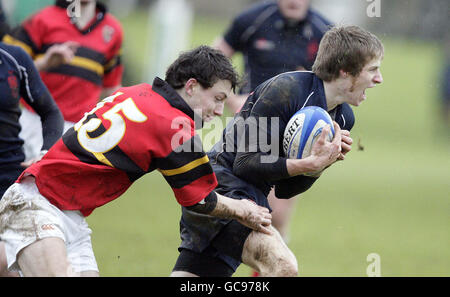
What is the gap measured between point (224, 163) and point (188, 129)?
0.59 m

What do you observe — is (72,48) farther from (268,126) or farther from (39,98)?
(268,126)

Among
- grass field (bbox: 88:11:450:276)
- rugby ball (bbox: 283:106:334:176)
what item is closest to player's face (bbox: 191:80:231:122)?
rugby ball (bbox: 283:106:334:176)

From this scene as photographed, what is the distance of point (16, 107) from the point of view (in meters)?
4.96

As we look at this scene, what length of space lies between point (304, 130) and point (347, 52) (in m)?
0.53

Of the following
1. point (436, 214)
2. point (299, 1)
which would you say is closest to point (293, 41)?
point (299, 1)

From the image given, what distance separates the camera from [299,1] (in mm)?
7172

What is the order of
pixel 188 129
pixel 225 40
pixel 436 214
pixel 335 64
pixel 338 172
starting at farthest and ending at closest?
pixel 338 172 → pixel 436 214 → pixel 225 40 → pixel 335 64 → pixel 188 129

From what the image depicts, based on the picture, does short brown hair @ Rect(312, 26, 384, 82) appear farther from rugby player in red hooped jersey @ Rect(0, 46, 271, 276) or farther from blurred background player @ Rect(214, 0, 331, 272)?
blurred background player @ Rect(214, 0, 331, 272)

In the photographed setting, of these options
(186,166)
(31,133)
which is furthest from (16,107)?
(31,133)

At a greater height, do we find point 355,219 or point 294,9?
point 294,9

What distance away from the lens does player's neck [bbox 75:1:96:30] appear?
693cm

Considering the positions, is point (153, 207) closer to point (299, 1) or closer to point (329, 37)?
point (299, 1)

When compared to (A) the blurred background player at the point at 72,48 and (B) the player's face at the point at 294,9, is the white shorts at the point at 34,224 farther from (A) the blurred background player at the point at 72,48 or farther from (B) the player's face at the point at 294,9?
(B) the player's face at the point at 294,9

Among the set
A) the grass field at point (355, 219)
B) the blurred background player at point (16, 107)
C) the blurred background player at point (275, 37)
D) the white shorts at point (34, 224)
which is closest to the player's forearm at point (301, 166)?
the white shorts at point (34, 224)
